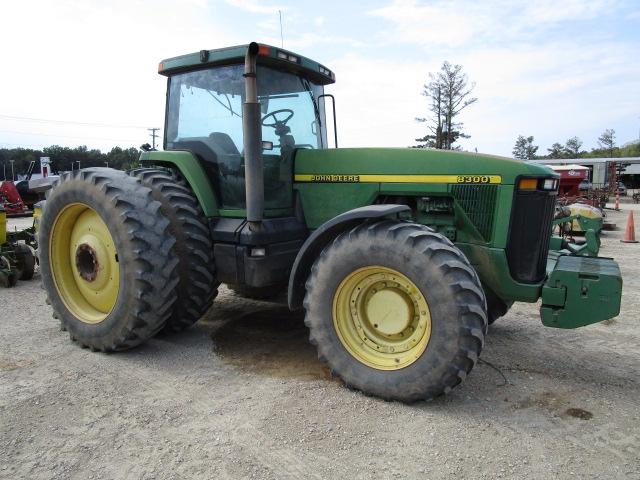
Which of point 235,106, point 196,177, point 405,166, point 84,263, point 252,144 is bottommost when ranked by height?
point 84,263

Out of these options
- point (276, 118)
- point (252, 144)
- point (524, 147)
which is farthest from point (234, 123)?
point (524, 147)

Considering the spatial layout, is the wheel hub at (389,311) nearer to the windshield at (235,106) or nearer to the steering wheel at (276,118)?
the windshield at (235,106)

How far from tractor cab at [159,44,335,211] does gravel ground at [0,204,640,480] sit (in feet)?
4.91

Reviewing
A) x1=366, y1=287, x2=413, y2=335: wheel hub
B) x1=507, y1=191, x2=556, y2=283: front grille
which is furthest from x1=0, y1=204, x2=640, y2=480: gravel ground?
x1=507, y1=191, x2=556, y2=283: front grille

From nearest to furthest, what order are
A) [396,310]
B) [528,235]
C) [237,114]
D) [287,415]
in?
1. [287,415]
2. [396,310]
3. [528,235]
4. [237,114]

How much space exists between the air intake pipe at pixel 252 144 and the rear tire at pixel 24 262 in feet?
15.7

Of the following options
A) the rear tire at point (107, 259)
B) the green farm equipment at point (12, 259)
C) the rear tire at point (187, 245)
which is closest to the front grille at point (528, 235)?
the rear tire at point (187, 245)

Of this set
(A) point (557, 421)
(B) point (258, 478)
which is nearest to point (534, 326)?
(A) point (557, 421)

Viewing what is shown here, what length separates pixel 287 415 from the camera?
3.10 metres

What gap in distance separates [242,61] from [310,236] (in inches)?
64.7

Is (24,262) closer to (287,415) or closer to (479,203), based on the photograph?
(287,415)

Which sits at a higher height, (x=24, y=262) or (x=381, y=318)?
(x=381, y=318)

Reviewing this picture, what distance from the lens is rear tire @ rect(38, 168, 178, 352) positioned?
3.87 meters

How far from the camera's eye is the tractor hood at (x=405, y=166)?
12.0ft
